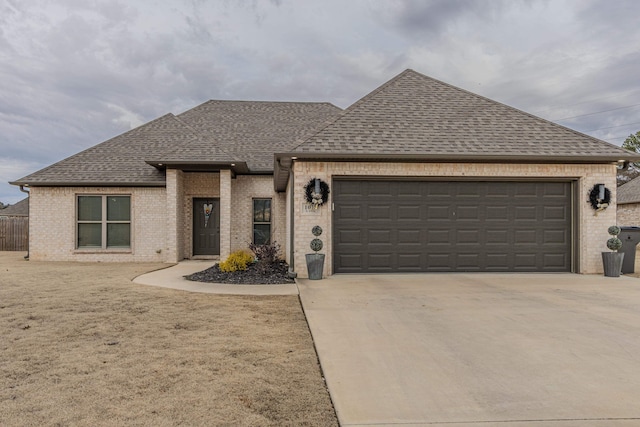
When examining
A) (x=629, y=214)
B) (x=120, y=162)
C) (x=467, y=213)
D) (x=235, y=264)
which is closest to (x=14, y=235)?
(x=120, y=162)

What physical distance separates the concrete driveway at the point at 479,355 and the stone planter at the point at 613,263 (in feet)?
7.55

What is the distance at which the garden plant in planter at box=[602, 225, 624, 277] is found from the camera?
8.74 m

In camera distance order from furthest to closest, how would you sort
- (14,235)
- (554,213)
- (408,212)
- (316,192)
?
(14,235), (554,213), (408,212), (316,192)

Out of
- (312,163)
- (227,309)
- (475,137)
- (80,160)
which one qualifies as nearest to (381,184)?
(312,163)

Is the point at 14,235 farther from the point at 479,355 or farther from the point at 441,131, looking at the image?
the point at 479,355

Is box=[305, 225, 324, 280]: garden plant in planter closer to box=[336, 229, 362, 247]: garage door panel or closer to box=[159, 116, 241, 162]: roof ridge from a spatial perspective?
box=[336, 229, 362, 247]: garage door panel

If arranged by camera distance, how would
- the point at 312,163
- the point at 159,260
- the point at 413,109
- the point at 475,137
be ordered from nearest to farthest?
the point at 312,163, the point at 475,137, the point at 413,109, the point at 159,260

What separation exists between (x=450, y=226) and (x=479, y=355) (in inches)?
227

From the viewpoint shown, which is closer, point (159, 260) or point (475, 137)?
point (475, 137)

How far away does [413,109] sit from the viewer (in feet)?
33.7

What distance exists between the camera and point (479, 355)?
11.8ft

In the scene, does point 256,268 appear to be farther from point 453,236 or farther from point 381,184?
point 453,236

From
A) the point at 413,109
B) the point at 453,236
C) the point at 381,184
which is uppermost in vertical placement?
the point at 413,109

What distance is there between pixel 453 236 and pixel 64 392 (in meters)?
8.21
